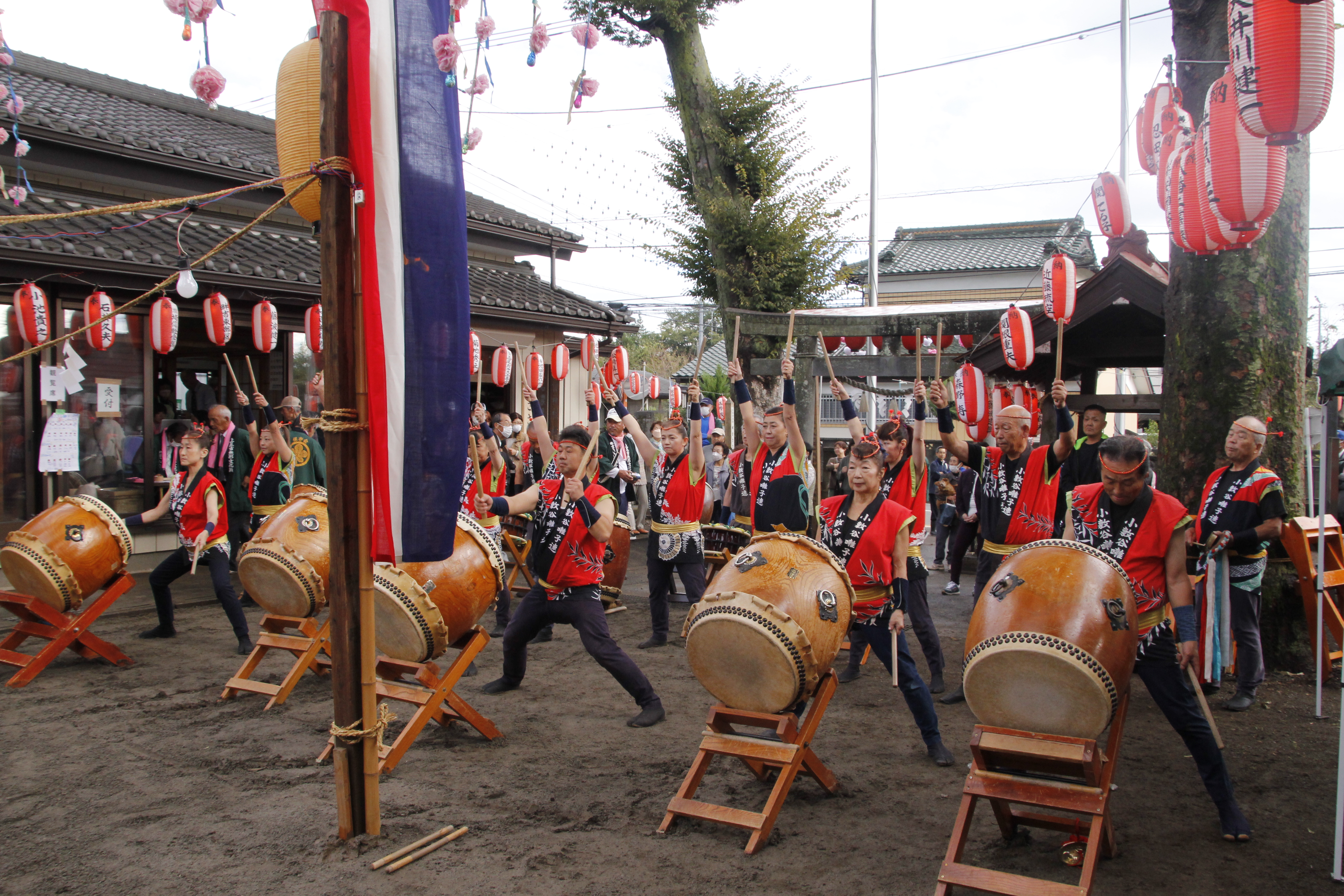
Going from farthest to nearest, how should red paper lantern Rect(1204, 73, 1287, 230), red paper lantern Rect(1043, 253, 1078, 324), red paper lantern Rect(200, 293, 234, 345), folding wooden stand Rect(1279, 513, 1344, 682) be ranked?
red paper lantern Rect(200, 293, 234, 345)
red paper lantern Rect(1043, 253, 1078, 324)
folding wooden stand Rect(1279, 513, 1344, 682)
red paper lantern Rect(1204, 73, 1287, 230)

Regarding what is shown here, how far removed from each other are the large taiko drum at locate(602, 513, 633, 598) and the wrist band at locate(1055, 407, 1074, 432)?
387 cm

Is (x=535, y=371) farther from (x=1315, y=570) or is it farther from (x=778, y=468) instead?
(x=1315, y=570)

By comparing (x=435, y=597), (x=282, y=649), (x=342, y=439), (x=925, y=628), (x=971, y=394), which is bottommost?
(x=282, y=649)

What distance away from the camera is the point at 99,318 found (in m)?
7.86

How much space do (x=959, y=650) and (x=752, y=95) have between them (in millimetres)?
7995

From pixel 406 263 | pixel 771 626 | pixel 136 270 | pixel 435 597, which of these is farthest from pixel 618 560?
pixel 136 270

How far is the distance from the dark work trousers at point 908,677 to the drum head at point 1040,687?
0.86 meters

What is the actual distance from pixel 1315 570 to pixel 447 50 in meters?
5.58

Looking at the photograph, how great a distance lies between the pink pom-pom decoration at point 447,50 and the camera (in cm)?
313

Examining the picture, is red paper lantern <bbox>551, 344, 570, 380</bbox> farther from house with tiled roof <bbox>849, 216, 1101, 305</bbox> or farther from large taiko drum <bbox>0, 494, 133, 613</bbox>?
house with tiled roof <bbox>849, 216, 1101, 305</bbox>

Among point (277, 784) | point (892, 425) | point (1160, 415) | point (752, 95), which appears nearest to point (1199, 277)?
point (1160, 415)

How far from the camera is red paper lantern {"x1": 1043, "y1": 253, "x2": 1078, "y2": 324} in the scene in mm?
5855

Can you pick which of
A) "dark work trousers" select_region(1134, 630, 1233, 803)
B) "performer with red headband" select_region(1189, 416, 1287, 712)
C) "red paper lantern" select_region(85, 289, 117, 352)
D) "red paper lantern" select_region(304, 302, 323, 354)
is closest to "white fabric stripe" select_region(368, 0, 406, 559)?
"dark work trousers" select_region(1134, 630, 1233, 803)

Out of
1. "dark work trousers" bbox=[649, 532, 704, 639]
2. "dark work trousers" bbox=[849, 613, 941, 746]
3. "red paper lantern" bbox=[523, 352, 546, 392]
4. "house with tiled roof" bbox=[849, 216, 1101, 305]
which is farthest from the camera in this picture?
"house with tiled roof" bbox=[849, 216, 1101, 305]
